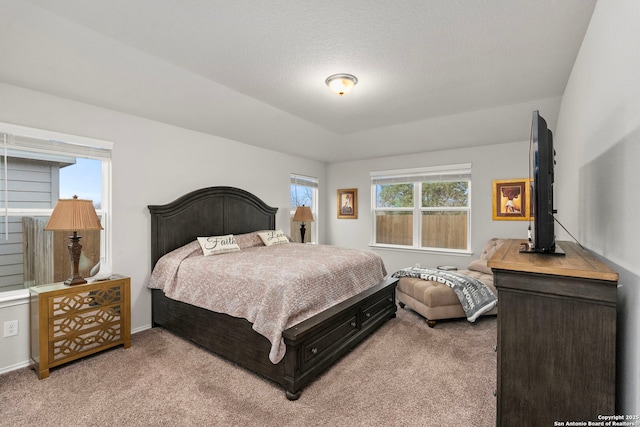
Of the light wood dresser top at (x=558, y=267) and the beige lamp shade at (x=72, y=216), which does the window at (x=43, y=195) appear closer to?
the beige lamp shade at (x=72, y=216)

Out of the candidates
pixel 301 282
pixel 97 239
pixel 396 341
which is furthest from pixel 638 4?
pixel 97 239

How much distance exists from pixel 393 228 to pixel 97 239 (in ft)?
14.5

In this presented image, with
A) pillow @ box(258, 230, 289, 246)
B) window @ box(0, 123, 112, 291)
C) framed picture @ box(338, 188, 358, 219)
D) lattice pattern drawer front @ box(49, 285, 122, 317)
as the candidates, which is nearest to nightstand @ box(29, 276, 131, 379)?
lattice pattern drawer front @ box(49, 285, 122, 317)

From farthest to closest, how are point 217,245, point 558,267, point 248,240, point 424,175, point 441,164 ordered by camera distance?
1. point 424,175
2. point 441,164
3. point 248,240
4. point 217,245
5. point 558,267

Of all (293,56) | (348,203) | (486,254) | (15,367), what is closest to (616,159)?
(293,56)

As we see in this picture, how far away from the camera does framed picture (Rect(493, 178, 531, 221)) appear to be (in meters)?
4.33

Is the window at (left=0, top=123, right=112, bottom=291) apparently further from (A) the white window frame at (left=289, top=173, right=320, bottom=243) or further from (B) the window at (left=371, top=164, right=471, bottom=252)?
(B) the window at (left=371, top=164, right=471, bottom=252)

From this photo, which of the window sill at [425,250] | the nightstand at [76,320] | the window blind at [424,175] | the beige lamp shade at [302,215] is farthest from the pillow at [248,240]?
the window blind at [424,175]

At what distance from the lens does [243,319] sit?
2381mm

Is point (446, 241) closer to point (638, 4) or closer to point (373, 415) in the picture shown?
point (373, 415)

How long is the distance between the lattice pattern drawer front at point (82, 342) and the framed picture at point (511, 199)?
4.99 metres

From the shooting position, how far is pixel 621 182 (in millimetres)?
1263

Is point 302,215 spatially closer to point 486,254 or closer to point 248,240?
point 248,240

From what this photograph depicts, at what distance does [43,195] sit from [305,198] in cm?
384
